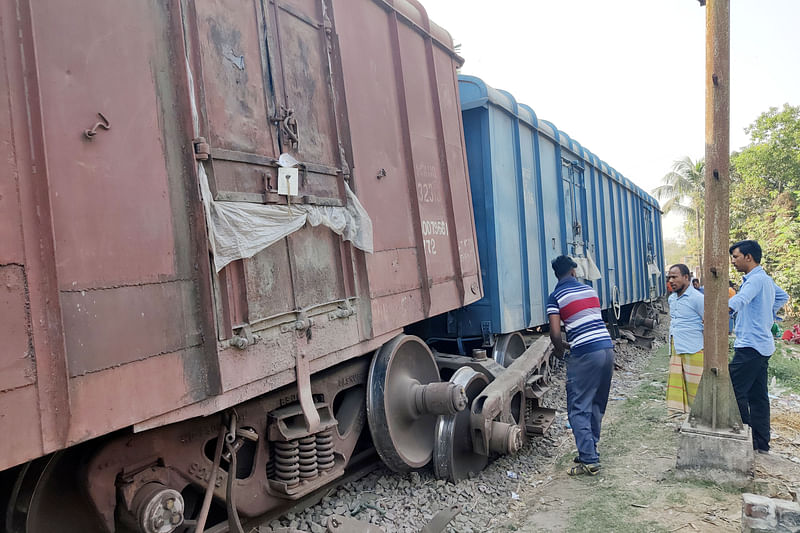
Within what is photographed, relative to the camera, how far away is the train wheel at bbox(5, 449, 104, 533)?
2.13 m

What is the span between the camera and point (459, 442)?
4.04 metres

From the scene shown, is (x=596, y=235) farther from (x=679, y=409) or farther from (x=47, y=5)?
(x=47, y=5)

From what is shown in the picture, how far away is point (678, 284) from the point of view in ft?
17.1

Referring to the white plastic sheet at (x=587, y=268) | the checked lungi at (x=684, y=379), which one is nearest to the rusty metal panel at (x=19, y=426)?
the checked lungi at (x=684, y=379)

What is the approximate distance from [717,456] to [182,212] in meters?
3.89

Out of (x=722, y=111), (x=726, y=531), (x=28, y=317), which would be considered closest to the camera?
(x=28, y=317)

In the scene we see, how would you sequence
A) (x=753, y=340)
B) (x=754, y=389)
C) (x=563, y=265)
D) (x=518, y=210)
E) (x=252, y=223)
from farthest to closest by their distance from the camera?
1. (x=518, y=210)
2. (x=563, y=265)
3. (x=754, y=389)
4. (x=753, y=340)
5. (x=252, y=223)

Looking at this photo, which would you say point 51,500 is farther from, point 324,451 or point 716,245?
point 716,245

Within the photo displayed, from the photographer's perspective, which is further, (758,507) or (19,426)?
(758,507)

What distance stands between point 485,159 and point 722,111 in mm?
2024

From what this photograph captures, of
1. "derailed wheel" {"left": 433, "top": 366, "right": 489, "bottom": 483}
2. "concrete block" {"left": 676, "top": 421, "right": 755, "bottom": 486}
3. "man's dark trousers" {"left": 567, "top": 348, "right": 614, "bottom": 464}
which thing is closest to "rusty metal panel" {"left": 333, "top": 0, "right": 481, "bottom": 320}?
"derailed wheel" {"left": 433, "top": 366, "right": 489, "bottom": 483}

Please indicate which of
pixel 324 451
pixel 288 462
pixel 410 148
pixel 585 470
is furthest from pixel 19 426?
pixel 585 470

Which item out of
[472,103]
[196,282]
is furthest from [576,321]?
[196,282]

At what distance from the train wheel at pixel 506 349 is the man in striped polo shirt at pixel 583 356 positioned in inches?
28.1
